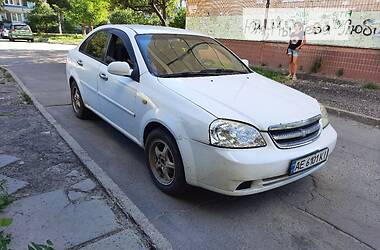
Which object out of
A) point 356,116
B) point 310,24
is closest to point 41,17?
point 310,24

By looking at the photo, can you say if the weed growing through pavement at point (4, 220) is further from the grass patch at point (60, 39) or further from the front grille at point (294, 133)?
the grass patch at point (60, 39)

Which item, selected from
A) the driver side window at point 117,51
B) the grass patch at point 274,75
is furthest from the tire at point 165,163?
the grass patch at point 274,75

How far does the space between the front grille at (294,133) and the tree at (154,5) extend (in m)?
16.0

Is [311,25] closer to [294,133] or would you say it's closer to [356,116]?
[356,116]

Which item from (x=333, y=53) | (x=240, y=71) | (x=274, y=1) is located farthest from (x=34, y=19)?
(x=240, y=71)

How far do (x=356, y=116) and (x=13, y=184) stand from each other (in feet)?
18.6

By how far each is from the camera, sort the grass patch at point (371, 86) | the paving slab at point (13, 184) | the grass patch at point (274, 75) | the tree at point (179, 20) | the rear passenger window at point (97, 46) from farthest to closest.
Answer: the tree at point (179, 20), the grass patch at point (274, 75), the grass patch at point (371, 86), the rear passenger window at point (97, 46), the paving slab at point (13, 184)

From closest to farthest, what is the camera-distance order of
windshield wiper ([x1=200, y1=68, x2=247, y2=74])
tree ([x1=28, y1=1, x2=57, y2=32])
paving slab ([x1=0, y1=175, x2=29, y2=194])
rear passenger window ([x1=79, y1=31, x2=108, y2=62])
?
paving slab ([x1=0, y1=175, x2=29, y2=194]) → windshield wiper ([x1=200, y1=68, x2=247, y2=74]) → rear passenger window ([x1=79, y1=31, x2=108, y2=62]) → tree ([x1=28, y1=1, x2=57, y2=32])

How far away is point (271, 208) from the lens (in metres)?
3.01

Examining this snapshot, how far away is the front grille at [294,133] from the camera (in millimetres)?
2668

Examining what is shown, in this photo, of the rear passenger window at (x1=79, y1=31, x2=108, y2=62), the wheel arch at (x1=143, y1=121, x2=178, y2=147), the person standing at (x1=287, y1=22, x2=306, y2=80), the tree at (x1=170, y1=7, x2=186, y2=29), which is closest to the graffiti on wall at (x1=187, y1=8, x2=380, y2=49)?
the person standing at (x1=287, y1=22, x2=306, y2=80)

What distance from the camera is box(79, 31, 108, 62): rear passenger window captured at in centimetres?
437

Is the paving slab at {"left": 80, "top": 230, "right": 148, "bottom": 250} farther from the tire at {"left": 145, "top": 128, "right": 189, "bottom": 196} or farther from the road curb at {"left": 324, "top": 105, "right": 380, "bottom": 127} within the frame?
the road curb at {"left": 324, "top": 105, "right": 380, "bottom": 127}

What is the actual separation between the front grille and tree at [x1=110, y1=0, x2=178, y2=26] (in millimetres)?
16014
